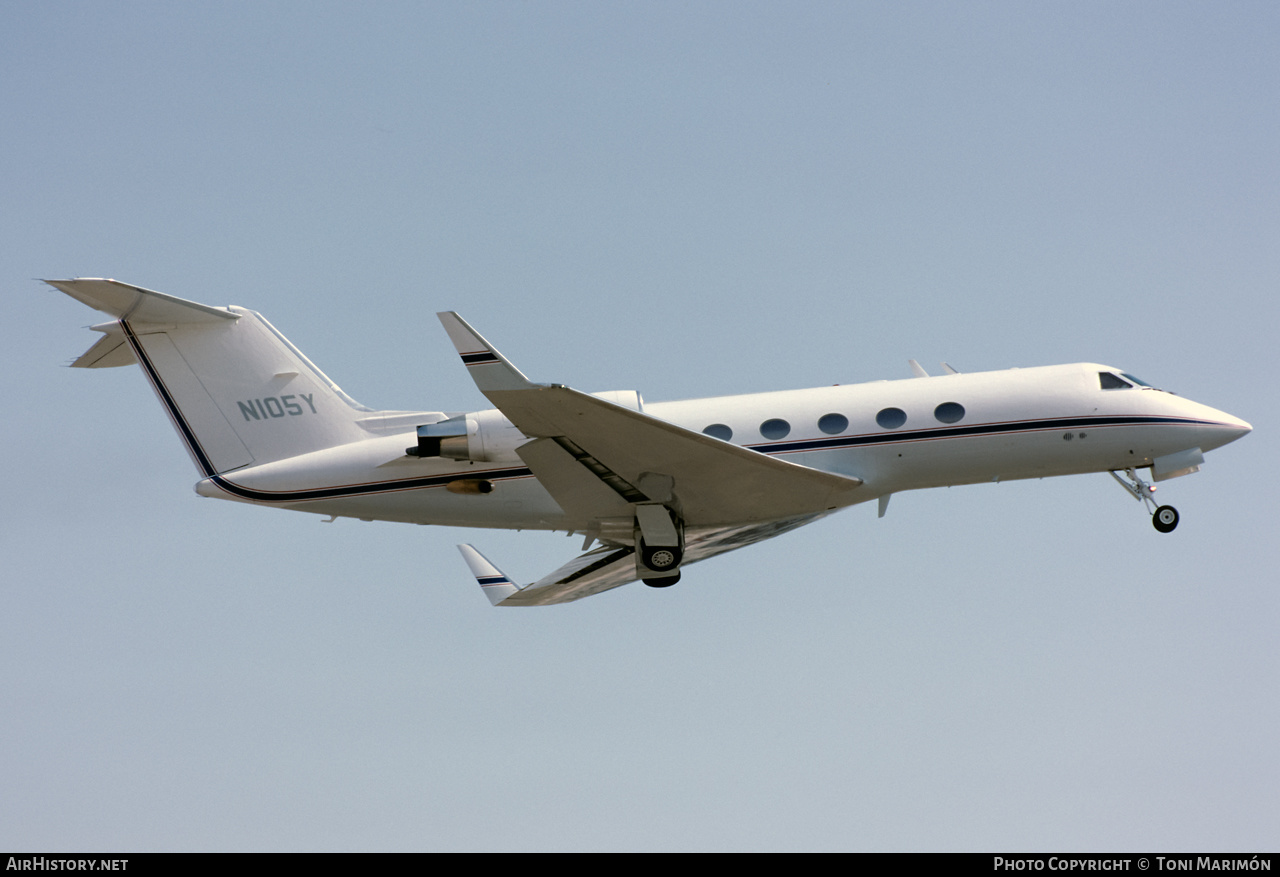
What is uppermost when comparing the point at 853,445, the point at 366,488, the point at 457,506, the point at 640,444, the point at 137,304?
the point at 137,304

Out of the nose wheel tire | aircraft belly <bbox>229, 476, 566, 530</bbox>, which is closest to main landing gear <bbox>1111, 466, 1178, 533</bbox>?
the nose wheel tire

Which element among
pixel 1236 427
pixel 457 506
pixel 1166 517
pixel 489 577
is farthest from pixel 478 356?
pixel 1236 427

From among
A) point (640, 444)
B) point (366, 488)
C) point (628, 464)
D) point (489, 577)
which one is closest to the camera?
point (640, 444)

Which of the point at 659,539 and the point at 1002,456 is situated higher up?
the point at 1002,456

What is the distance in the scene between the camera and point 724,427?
723 inches

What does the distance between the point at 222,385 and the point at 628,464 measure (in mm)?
6447

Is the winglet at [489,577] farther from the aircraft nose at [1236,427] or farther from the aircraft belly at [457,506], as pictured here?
the aircraft nose at [1236,427]

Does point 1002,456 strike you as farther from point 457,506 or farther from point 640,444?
point 457,506

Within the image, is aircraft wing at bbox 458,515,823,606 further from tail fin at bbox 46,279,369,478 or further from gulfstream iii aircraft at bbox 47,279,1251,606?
tail fin at bbox 46,279,369,478

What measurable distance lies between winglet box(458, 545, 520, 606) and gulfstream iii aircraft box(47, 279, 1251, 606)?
245 cm

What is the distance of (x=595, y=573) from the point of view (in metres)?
21.0

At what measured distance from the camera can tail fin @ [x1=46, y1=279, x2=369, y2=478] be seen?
62.8 ft
